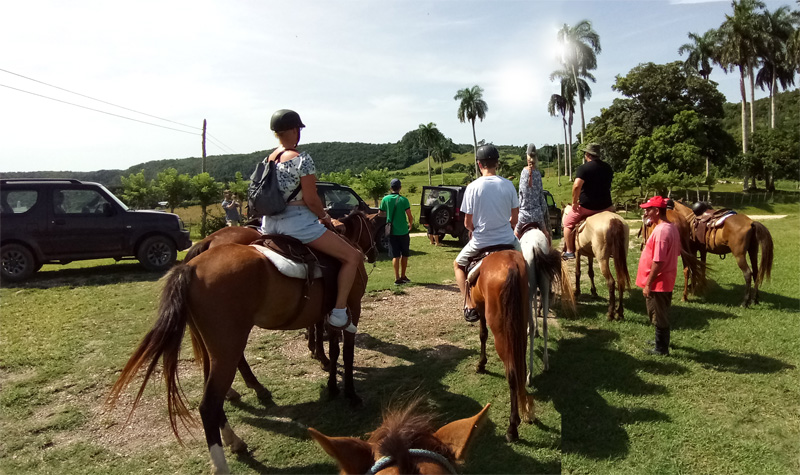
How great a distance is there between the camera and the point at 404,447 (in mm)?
1355

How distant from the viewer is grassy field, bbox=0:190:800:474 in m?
3.32

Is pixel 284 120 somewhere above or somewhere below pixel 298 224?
above

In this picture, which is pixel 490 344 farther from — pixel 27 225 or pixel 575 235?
pixel 27 225

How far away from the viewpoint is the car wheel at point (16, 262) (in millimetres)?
9031

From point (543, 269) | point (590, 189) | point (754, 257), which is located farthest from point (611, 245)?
point (754, 257)

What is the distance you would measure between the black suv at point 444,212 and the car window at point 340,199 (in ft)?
9.60

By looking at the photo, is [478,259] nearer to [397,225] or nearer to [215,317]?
[215,317]

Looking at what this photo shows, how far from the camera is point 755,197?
30938mm

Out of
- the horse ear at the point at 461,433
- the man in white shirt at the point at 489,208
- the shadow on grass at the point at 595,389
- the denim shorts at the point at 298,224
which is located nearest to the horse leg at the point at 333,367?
the denim shorts at the point at 298,224

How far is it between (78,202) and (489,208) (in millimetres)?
10102

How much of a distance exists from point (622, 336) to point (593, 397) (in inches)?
74.9

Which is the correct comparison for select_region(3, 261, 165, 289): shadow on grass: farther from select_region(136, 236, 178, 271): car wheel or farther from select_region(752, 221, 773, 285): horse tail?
select_region(752, 221, 773, 285): horse tail

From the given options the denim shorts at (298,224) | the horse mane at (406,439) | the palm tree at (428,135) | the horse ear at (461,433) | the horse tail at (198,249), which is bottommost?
the horse ear at (461,433)

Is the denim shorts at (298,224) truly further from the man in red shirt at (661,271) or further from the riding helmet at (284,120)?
the man in red shirt at (661,271)
